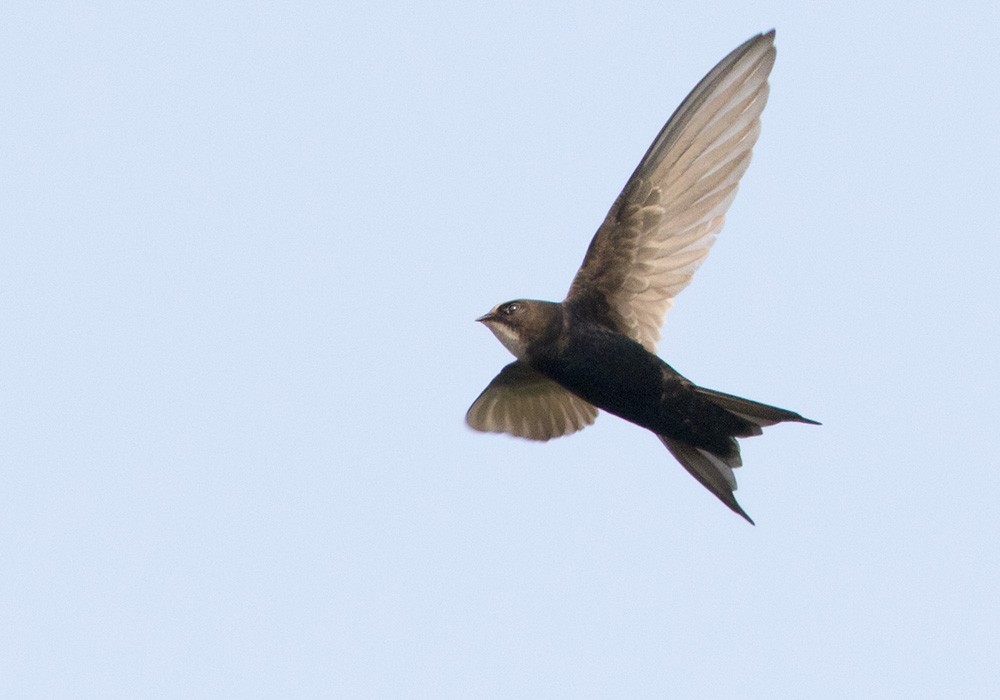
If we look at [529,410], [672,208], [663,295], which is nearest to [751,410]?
[663,295]

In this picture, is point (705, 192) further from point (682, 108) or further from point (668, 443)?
→ point (668, 443)

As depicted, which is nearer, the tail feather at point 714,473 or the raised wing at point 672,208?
the raised wing at point 672,208

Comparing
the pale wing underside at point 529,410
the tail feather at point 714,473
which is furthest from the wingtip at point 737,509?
the pale wing underside at point 529,410

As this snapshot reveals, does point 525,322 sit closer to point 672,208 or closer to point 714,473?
point 672,208

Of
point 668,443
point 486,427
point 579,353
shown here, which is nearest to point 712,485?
point 668,443

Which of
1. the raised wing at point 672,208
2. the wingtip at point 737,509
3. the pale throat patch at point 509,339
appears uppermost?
the raised wing at point 672,208

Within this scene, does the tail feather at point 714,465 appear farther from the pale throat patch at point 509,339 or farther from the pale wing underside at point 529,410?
the pale wing underside at point 529,410

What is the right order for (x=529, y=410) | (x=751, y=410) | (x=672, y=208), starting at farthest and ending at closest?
(x=529, y=410)
(x=672, y=208)
(x=751, y=410)
